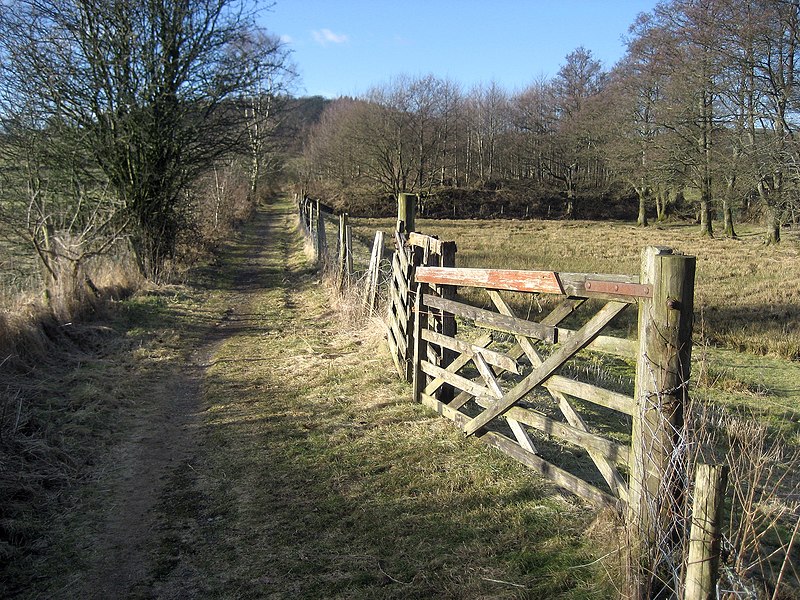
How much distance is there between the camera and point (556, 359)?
4.20m

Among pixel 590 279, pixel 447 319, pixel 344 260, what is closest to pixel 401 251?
pixel 447 319

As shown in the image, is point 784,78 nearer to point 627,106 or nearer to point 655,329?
point 627,106

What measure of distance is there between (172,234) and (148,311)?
16.2 ft

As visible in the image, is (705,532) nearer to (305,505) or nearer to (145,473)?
(305,505)

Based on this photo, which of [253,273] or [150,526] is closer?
[150,526]

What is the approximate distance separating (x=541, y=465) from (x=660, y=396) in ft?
4.76

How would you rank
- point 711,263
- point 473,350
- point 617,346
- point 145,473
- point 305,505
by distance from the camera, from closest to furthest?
point 617,346
point 305,505
point 145,473
point 473,350
point 711,263

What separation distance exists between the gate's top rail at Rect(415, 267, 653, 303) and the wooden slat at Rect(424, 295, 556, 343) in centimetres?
24

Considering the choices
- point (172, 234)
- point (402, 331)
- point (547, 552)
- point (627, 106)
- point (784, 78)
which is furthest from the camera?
point (627, 106)

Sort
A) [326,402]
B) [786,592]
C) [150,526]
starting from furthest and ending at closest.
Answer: [326,402] < [150,526] < [786,592]

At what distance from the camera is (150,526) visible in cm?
441

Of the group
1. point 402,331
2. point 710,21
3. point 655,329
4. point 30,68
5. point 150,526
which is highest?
point 710,21

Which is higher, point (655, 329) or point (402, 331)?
point (655, 329)

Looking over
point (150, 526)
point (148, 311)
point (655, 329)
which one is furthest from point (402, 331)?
point (148, 311)
